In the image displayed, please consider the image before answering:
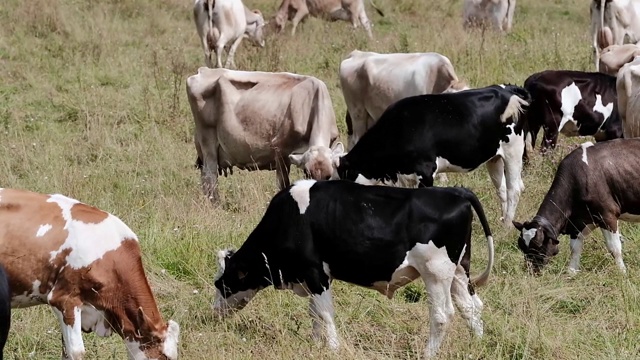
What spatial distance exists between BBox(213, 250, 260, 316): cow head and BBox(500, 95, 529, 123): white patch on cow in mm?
3176

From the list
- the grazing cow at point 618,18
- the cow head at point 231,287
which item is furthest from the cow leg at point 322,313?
the grazing cow at point 618,18

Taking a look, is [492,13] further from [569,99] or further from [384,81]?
[569,99]

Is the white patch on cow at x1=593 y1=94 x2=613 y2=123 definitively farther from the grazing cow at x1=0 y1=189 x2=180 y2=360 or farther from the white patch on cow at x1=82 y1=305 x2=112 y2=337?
the white patch on cow at x1=82 y1=305 x2=112 y2=337

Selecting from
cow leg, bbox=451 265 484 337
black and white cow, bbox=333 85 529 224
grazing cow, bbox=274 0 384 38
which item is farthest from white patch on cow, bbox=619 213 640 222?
grazing cow, bbox=274 0 384 38

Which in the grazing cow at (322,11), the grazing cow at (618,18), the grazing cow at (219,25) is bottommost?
the grazing cow at (322,11)

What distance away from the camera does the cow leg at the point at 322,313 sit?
20.5 feet

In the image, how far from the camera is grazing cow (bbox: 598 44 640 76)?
1219cm

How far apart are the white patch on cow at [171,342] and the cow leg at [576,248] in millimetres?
3213

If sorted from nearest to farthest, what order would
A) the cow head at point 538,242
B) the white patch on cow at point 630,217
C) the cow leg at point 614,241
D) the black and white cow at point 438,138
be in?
the cow leg at point 614,241 < the cow head at point 538,242 < the white patch on cow at point 630,217 < the black and white cow at point 438,138

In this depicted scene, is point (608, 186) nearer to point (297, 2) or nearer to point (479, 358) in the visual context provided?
point (479, 358)

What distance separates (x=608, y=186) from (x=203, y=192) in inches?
154

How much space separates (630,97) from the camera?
9.95 metres

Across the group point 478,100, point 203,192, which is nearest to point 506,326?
point 478,100

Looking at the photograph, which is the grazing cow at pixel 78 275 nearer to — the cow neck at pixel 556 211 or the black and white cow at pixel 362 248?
the black and white cow at pixel 362 248
